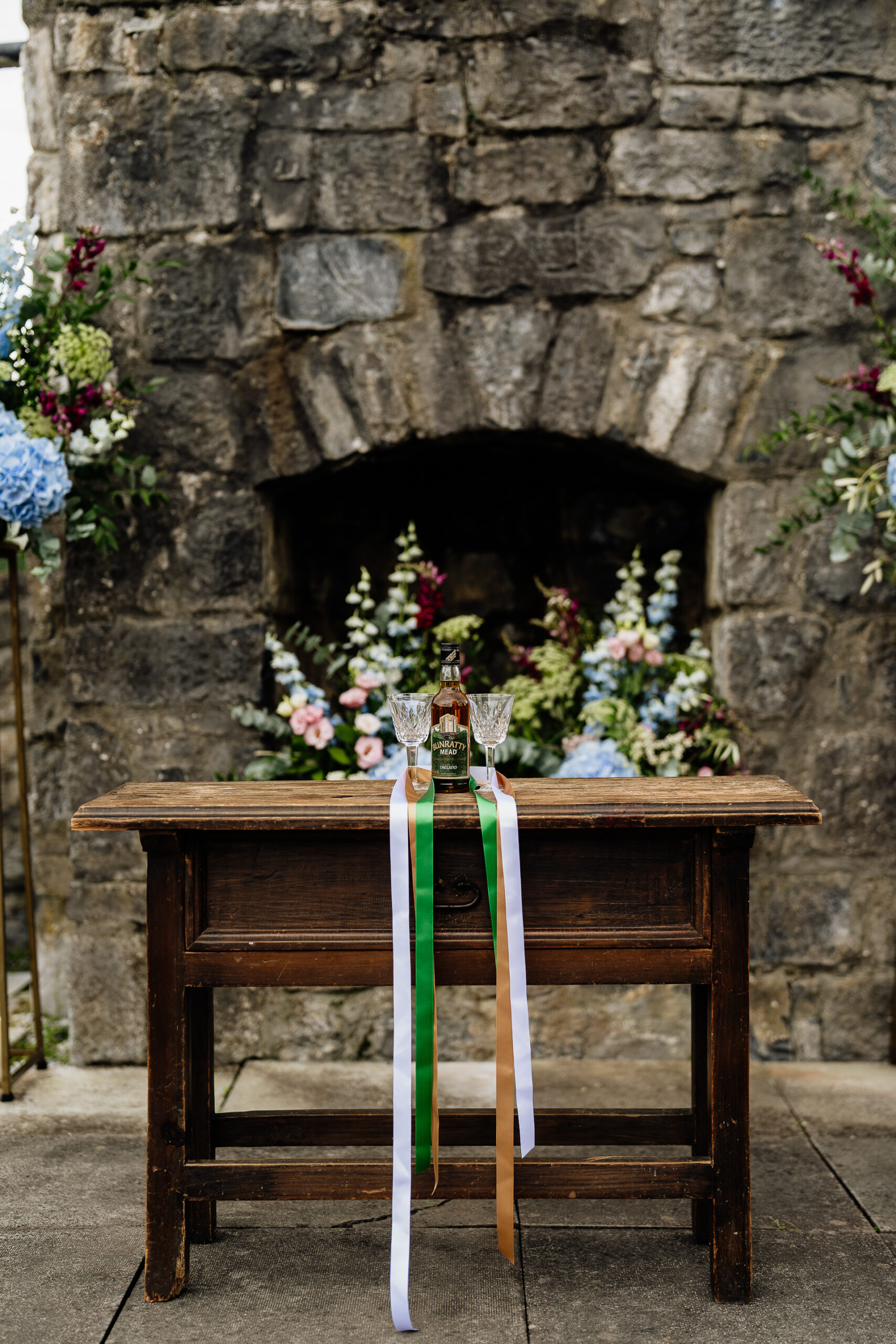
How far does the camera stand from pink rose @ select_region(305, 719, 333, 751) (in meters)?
2.92

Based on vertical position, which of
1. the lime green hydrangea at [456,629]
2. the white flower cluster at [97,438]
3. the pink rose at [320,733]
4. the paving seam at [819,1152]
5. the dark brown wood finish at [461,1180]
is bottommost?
the paving seam at [819,1152]

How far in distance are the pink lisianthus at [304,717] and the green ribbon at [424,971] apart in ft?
3.79

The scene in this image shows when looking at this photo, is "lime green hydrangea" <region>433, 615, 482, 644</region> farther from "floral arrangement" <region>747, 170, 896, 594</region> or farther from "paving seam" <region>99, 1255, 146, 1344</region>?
"paving seam" <region>99, 1255, 146, 1344</region>

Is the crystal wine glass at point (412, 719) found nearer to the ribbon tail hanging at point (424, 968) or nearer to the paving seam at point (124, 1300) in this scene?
the ribbon tail hanging at point (424, 968)

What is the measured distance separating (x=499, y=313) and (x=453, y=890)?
1.71 metres

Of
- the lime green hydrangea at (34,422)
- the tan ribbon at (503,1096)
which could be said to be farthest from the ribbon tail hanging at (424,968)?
the lime green hydrangea at (34,422)

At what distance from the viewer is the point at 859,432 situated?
269cm

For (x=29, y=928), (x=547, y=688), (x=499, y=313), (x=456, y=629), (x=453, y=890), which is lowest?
(x=29, y=928)

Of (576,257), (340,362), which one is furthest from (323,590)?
(576,257)

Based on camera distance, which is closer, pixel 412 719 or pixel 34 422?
pixel 412 719

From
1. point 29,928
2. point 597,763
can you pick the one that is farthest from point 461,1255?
point 29,928

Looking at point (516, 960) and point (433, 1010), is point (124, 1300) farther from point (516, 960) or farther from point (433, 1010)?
point (516, 960)

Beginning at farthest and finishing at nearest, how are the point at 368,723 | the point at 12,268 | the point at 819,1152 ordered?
the point at 368,723 < the point at 12,268 < the point at 819,1152

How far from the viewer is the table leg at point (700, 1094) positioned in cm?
203
